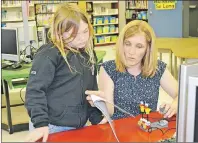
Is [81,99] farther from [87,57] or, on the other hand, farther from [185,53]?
[185,53]

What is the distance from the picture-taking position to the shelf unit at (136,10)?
10926mm

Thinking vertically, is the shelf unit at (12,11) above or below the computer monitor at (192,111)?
above

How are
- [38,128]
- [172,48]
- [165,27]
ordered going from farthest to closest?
1. [165,27]
2. [172,48]
3. [38,128]

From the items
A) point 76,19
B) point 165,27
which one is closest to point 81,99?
point 76,19

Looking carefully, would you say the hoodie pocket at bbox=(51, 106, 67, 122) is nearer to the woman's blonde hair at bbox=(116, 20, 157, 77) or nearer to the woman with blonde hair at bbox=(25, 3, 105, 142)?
the woman with blonde hair at bbox=(25, 3, 105, 142)

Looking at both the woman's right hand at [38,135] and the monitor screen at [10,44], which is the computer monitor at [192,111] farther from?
the monitor screen at [10,44]

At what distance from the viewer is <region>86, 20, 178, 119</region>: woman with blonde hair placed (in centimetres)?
192

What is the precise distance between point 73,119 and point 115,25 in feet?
31.7

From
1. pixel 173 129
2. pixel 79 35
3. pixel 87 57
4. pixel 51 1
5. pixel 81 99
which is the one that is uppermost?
pixel 51 1

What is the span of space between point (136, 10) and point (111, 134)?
10029 mm

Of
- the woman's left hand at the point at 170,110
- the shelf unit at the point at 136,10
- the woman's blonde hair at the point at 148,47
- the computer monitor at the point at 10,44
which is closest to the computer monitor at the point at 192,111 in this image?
the woman's left hand at the point at 170,110

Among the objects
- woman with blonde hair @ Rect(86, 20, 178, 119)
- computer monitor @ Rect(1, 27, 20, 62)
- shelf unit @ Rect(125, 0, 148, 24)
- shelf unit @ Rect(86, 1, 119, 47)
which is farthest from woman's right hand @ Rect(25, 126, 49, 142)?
shelf unit @ Rect(125, 0, 148, 24)

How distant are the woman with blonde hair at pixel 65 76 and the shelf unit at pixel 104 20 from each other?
878 cm

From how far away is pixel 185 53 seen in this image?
4.44 m
